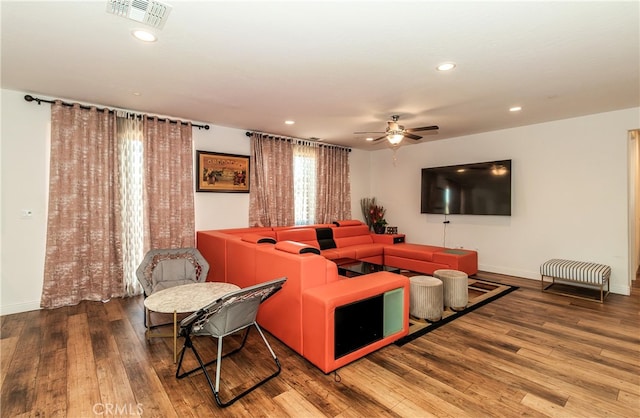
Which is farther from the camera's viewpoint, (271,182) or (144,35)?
(271,182)

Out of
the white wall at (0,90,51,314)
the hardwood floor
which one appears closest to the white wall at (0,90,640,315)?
the white wall at (0,90,51,314)

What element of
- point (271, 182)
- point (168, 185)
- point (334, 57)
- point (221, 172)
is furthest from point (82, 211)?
point (334, 57)

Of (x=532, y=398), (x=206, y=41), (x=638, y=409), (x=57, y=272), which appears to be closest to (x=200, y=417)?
(x=532, y=398)

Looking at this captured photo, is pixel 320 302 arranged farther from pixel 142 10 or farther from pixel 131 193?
pixel 131 193

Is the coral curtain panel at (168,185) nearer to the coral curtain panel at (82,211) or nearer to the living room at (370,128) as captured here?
the living room at (370,128)

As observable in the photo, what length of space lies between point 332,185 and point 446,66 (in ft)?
13.6

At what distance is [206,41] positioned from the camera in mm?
2381

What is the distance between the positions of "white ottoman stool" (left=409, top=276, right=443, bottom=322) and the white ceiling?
7.38 ft

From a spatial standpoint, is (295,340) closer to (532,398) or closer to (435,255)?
(532,398)

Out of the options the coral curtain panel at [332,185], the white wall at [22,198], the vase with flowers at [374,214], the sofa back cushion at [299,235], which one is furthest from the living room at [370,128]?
the vase with flowers at [374,214]

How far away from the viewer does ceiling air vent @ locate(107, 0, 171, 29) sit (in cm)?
194

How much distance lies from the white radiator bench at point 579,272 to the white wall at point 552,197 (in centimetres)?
36

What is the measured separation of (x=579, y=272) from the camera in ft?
13.9

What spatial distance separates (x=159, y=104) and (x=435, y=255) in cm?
479
